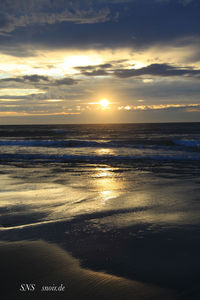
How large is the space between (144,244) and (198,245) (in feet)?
2.88

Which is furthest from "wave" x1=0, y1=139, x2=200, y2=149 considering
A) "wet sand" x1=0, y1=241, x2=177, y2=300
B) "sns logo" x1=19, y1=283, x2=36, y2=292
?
"sns logo" x1=19, y1=283, x2=36, y2=292

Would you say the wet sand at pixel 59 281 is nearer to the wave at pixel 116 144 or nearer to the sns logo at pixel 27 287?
the sns logo at pixel 27 287

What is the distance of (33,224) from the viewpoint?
17.4ft

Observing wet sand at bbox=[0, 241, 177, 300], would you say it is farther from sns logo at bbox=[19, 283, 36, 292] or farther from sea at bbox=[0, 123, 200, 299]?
sea at bbox=[0, 123, 200, 299]

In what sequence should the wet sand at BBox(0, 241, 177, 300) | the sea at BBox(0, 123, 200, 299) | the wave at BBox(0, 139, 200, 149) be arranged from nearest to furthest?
the wet sand at BBox(0, 241, 177, 300) < the sea at BBox(0, 123, 200, 299) < the wave at BBox(0, 139, 200, 149)

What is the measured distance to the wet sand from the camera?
3043 mm

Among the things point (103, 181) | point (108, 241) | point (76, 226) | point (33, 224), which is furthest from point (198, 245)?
point (103, 181)

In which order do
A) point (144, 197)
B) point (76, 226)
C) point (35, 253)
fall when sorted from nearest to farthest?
point (35, 253) < point (76, 226) < point (144, 197)

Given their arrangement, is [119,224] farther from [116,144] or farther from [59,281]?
[116,144]

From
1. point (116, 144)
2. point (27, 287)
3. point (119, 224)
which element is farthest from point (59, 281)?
point (116, 144)

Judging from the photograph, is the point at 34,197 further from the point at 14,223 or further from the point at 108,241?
the point at 108,241

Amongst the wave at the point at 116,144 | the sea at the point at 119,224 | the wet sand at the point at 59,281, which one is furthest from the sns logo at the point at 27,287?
the wave at the point at 116,144

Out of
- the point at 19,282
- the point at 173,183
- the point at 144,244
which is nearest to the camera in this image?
the point at 19,282

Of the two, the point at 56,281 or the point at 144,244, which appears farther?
the point at 144,244
